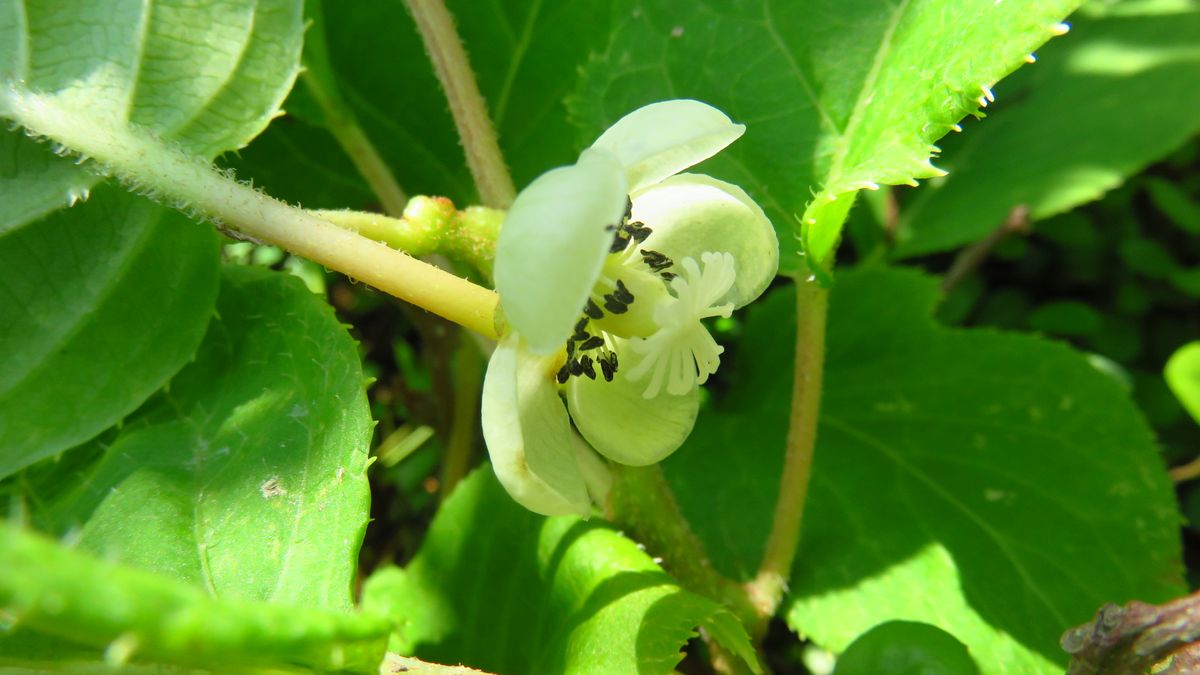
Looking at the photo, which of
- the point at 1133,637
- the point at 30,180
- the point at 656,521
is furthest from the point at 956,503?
the point at 30,180

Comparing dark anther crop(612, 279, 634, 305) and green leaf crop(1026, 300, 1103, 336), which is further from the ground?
dark anther crop(612, 279, 634, 305)

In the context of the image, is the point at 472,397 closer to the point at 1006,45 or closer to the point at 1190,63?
the point at 1006,45

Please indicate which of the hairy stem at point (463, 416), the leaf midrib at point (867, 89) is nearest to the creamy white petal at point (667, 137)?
the leaf midrib at point (867, 89)

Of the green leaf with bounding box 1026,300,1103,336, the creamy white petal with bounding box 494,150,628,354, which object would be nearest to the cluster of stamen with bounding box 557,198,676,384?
the creamy white petal with bounding box 494,150,628,354

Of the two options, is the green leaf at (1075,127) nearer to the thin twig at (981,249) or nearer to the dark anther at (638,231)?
the thin twig at (981,249)

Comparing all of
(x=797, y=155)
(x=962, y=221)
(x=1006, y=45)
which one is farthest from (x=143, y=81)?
(x=962, y=221)

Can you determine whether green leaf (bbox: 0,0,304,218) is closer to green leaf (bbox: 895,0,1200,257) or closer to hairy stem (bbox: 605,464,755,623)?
hairy stem (bbox: 605,464,755,623)

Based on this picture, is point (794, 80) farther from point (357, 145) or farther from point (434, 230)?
point (357, 145)
